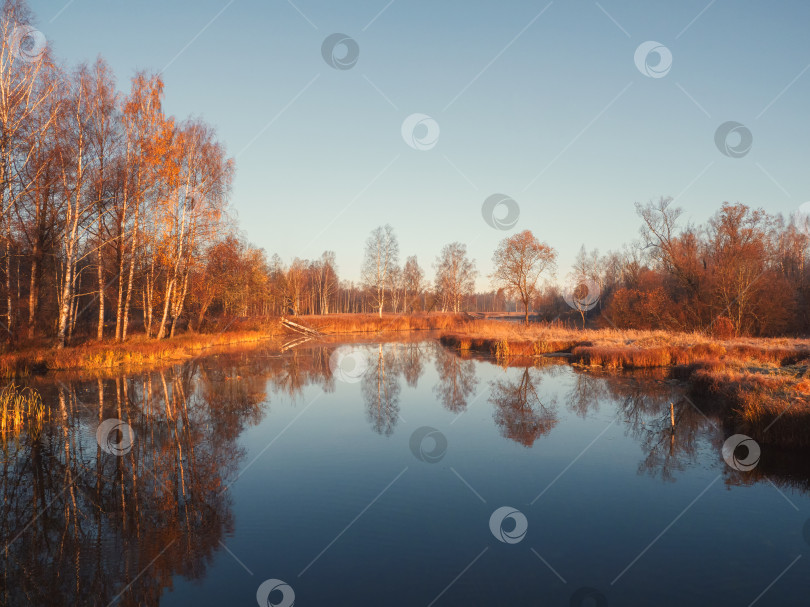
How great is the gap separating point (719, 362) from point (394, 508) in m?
15.1

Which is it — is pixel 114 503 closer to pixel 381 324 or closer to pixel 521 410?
pixel 521 410

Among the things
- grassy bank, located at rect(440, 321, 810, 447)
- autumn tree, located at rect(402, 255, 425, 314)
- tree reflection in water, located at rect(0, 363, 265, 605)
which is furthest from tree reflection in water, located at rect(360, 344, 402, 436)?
autumn tree, located at rect(402, 255, 425, 314)

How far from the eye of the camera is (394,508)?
7.34m

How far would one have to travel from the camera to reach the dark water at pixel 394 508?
5.27 metres

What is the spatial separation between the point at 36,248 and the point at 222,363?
8726 millimetres

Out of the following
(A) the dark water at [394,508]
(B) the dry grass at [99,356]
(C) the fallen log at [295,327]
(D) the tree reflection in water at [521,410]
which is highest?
(C) the fallen log at [295,327]

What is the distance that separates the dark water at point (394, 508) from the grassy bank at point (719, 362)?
2.57ft

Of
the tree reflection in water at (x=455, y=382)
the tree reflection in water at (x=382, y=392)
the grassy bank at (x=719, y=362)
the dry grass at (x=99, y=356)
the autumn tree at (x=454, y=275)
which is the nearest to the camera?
the grassy bank at (x=719, y=362)

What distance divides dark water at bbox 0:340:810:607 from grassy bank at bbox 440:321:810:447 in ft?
2.57

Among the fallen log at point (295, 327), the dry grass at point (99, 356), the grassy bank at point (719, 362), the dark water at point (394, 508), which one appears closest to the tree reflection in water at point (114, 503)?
the dark water at point (394, 508)

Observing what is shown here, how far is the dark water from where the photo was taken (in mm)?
5273

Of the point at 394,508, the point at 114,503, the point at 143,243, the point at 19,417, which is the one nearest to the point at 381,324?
the point at 143,243

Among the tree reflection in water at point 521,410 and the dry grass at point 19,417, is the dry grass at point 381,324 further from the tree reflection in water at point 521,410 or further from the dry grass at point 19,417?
the dry grass at point 19,417

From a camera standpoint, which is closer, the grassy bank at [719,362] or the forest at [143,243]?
the grassy bank at [719,362]
